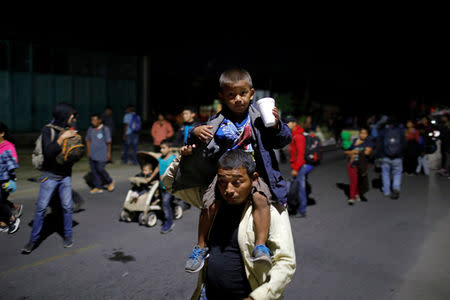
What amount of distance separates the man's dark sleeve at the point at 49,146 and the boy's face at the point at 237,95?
395 centimetres

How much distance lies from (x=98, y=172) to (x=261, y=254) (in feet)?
27.5

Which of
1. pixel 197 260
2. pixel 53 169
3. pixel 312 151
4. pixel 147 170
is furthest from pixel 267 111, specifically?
pixel 312 151

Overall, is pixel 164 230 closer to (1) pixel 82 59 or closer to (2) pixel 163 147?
(2) pixel 163 147

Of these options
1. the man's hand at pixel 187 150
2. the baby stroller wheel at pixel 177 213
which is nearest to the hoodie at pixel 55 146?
the baby stroller wheel at pixel 177 213

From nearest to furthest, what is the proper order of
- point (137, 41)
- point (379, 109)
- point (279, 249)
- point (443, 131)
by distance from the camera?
point (279, 249)
point (443, 131)
point (137, 41)
point (379, 109)

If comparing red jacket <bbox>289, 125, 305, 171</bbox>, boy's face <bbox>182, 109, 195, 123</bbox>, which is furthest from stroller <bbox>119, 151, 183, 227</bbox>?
red jacket <bbox>289, 125, 305, 171</bbox>

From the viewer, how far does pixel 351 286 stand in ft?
16.7

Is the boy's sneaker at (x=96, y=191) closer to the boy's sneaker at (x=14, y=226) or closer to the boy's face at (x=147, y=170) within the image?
the boy's face at (x=147, y=170)

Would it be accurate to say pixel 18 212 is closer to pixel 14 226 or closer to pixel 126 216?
pixel 14 226

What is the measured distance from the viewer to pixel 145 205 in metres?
7.44

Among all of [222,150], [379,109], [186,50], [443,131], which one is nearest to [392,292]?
[222,150]

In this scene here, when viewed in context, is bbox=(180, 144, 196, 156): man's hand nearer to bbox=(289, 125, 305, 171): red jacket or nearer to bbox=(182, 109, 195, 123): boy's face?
bbox=(182, 109, 195, 123): boy's face

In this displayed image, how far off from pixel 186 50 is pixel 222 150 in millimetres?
21758

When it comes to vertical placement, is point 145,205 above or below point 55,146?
below
